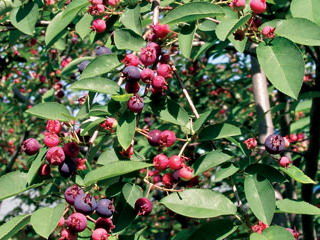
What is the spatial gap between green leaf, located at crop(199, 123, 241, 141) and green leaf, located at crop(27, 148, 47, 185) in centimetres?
46

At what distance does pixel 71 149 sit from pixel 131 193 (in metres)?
0.21

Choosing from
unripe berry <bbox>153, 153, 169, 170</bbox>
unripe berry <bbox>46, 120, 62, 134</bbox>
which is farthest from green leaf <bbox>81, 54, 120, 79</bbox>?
unripe berry <bbox>153, 153, 169, 170</bbox>

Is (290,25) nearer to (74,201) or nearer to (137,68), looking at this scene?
(137,68)

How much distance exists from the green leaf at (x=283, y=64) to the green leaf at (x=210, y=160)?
23 centimetres

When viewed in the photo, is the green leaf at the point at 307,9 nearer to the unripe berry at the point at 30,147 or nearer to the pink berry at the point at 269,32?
the pink berry at the point at 269,32

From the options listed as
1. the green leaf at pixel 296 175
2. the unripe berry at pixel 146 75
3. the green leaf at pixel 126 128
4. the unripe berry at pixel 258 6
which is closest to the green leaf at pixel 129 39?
the unripe berry at pixel 146 75

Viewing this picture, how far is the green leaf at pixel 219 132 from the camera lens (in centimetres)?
111

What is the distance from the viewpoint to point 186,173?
41.9 inches

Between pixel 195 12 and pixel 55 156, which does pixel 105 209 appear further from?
pixel 195 12

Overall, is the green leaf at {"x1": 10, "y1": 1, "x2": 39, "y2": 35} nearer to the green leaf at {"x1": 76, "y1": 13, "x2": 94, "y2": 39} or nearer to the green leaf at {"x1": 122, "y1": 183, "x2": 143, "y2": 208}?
the green leaf at {"x1": 76, "y1": 13, "x2": 94, "y2": 39}

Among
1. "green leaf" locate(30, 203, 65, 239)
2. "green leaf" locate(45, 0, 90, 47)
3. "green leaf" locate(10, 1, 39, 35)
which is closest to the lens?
"green leaf" locate(30, 203, 65, 239)

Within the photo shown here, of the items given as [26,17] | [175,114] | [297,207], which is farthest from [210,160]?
[26,17]

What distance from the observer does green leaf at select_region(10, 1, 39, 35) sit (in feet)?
4.75

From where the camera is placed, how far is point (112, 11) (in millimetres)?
1342
